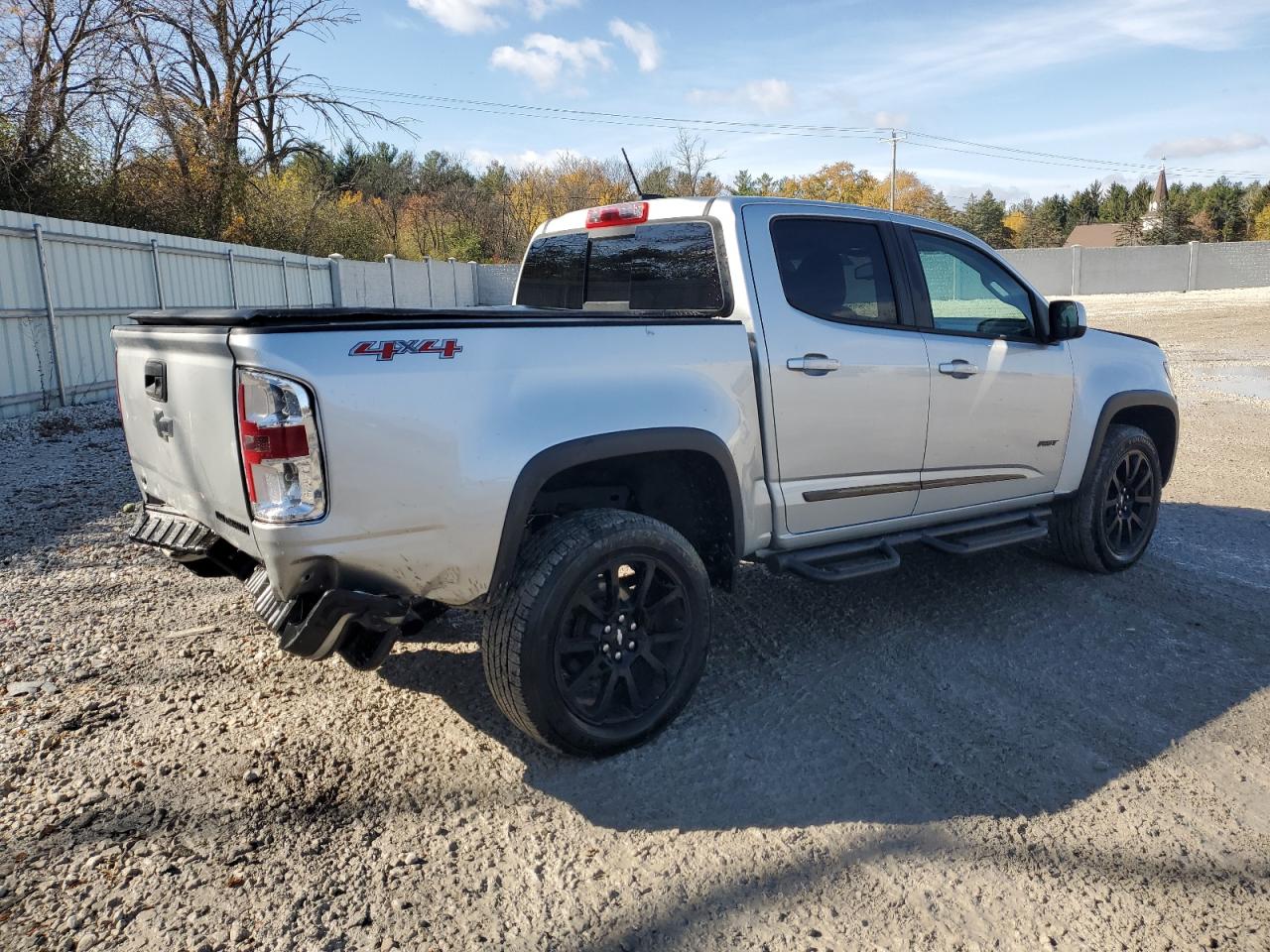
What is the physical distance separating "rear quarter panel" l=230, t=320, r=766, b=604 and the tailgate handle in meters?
0.68

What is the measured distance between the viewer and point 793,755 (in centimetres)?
342

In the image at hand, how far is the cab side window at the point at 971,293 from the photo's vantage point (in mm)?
4676

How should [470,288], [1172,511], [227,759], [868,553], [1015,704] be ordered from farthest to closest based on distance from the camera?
[470,288] < [1172,511] < [868,553] < [1015,704] < [227,759]

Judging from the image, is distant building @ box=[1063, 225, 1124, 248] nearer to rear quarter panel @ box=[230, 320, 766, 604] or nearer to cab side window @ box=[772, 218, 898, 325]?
cab side window @ box=[772, 218, 898, 325]

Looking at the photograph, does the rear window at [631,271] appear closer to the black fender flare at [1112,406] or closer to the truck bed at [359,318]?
the truck bed at [359,318]

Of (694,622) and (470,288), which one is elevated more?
(470,288)

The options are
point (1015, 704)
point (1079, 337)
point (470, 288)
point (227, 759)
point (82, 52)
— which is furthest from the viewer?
point (470, 288)

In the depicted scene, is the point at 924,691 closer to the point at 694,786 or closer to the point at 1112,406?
the point at 694,786

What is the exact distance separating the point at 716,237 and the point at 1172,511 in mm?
4828

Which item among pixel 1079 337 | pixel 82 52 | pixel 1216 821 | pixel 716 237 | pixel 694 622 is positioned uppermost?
pixel 82 52

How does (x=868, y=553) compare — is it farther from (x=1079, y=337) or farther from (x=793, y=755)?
(x=1079, y=337)

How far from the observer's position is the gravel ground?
8.45ft

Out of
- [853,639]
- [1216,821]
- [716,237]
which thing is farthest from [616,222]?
[1216,821]

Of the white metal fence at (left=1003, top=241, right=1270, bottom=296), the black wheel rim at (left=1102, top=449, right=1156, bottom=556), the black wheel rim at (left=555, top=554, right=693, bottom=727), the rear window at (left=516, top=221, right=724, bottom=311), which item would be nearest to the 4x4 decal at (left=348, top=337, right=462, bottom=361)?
the black wheel rim at (left=555, top=554, right=693, bottom=727)
